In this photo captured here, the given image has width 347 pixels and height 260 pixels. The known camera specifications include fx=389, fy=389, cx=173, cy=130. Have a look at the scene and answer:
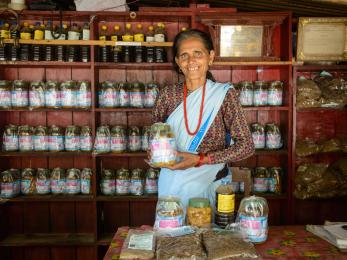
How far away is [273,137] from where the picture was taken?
3.00 m

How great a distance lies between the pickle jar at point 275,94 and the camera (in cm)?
297

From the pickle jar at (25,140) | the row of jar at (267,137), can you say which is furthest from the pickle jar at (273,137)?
the pickle jar at (25,140)

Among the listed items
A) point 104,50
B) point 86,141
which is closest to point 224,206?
point 86,141

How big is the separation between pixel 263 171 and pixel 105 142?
1253 millimetres

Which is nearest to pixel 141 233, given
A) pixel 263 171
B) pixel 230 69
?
pixel 263 171

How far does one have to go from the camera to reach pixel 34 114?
126 inches

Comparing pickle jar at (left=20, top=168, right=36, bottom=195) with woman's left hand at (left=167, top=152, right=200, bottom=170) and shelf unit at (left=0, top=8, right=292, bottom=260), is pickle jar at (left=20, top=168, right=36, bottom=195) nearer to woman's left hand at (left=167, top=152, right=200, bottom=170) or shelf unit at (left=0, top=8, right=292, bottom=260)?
shelf unit at (left=0, top=8, right=292, bottom=260)

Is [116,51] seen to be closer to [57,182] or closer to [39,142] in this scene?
[39,142]

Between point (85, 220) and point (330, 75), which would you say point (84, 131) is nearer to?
point (85, 220)

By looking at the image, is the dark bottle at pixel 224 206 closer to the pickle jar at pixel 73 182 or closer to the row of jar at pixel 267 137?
the row of jar at pixel 267 137

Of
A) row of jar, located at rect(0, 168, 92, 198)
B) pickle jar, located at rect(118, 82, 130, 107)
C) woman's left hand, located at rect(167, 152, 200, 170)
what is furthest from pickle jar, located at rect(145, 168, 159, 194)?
woman's left hand, located at rect(167, 152, 200, 170)

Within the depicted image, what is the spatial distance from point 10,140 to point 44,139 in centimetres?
25

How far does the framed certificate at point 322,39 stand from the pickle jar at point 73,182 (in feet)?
6.30

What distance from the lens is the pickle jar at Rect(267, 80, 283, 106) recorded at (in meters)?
2.97
